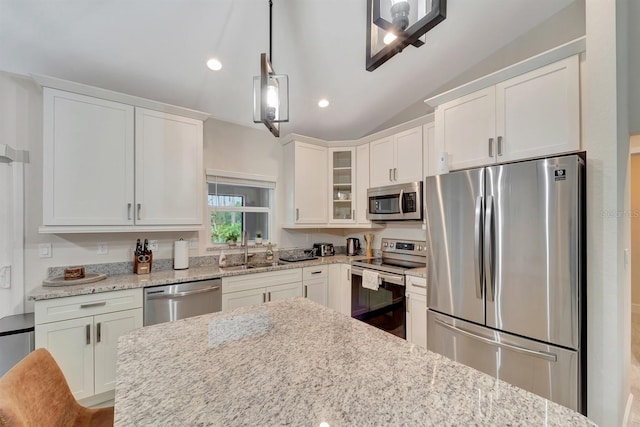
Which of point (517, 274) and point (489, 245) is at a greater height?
point (489, 245)

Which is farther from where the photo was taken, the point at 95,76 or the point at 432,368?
the point at 95,76

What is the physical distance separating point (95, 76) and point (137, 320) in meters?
2.07

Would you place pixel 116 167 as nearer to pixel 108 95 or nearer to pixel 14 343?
pixel 108 95

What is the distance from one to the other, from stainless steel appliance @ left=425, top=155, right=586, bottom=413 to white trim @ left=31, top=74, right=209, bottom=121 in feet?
7.93

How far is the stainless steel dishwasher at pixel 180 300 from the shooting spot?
7.23ft

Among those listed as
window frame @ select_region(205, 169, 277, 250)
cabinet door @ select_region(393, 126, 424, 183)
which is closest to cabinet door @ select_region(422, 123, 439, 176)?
cabinet door @ select_region(393, 126, 424, 183)

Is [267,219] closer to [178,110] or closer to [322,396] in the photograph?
[178,110]

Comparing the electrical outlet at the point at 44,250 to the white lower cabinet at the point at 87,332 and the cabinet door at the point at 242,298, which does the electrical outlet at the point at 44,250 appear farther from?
the cabinet door at the point at 242,298

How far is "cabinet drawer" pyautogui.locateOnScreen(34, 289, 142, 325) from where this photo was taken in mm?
1875

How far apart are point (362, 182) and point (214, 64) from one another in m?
2.08

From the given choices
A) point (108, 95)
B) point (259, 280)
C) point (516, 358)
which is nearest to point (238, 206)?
point (259, 280)

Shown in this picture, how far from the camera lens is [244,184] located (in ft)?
11.1

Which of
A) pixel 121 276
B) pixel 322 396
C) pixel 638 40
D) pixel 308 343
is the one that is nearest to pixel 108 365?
pixel 121 276

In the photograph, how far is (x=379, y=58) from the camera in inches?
40.8
